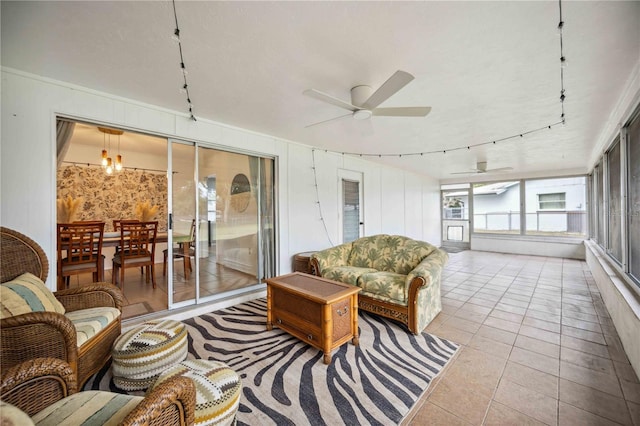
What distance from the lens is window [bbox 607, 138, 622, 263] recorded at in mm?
3035

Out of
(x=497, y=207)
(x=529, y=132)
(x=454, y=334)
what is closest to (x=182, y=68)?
(x=454, y=334)

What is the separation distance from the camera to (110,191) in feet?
17.4

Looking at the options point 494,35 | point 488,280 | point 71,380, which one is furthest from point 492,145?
point 71,380

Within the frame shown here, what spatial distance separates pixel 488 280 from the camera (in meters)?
4.51

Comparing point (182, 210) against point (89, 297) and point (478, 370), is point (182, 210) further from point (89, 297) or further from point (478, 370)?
point (478, 370)

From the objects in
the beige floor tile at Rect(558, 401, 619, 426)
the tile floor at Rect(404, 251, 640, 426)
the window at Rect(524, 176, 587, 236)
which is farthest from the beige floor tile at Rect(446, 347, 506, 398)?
the window at Rect(524, 176, 587, 236)

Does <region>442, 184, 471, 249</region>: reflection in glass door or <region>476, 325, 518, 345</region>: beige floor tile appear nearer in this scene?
<region>476, 325, 518, 345</region>: beige floor tile

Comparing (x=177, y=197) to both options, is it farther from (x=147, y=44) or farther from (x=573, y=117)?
(x=573, y=117)

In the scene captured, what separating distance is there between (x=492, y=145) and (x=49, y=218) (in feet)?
20.4

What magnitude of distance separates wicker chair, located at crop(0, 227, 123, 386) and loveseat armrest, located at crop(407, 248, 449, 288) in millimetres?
2624

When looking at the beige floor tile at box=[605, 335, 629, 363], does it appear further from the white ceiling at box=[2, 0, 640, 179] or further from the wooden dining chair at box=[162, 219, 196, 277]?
the wooden dining chair at box=[162, 219, 196, 277]

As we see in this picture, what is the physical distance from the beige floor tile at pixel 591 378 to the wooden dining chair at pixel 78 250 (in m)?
4.97

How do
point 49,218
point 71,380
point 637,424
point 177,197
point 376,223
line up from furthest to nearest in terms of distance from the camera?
point 376,223 < point 177,197 < point 49,218 < point 637,424 < point 71,380

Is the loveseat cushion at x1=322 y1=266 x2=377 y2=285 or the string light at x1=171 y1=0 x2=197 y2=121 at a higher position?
the string light at x1=171 y1=0 x2=197 y2=121
